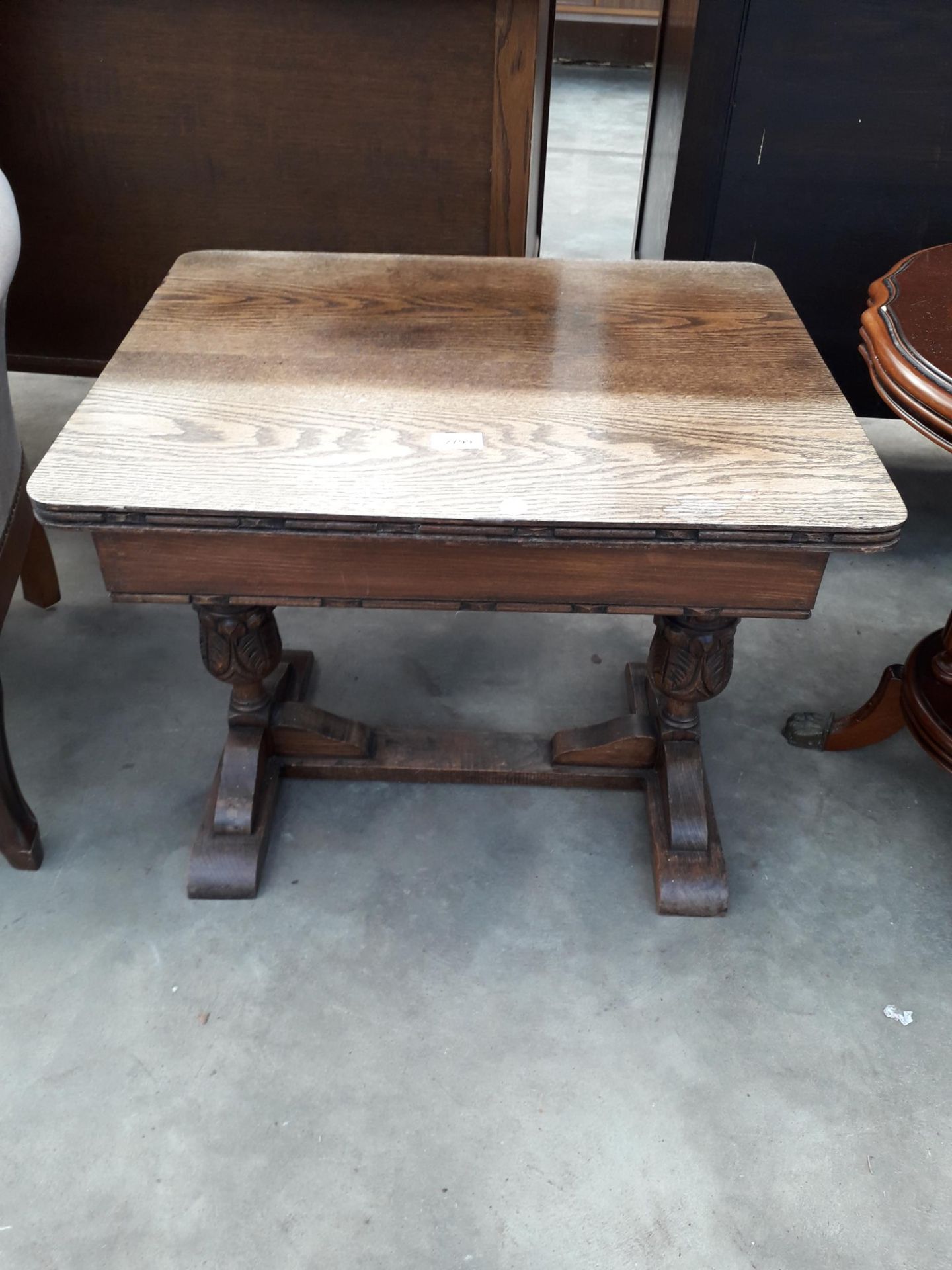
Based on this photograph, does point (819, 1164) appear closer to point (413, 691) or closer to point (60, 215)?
point (413, 691)

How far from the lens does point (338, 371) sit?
1.26 meters

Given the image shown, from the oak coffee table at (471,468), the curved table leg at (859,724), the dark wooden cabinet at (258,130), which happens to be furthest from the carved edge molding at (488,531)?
the dark wooden cabinet at (258,130)

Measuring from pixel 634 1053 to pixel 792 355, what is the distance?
930 mm

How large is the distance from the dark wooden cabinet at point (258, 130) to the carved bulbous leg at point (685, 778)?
1.16 meters

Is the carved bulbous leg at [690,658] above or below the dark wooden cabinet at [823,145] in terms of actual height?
below

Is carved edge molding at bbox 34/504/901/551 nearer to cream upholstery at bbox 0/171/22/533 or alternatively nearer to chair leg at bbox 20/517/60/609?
cream upholstery at bbox 0/171/22/533

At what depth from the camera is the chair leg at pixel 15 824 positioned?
143 cm

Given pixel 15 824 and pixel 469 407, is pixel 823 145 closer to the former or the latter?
pixel 469 407

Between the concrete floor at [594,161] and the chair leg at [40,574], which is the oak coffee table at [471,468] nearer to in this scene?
the chair leg at [40,574]

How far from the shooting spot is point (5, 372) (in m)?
1.46

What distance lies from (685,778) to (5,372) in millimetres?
1149

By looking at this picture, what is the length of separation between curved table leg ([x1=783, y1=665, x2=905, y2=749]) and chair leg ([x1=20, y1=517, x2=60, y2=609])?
4.68 ft

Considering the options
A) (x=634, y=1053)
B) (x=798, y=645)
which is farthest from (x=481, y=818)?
(x=798, y=645)

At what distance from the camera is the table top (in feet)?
3.46
